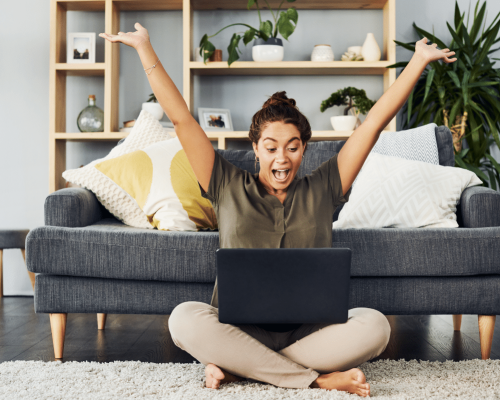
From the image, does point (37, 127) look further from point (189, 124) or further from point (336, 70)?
point (189, 124)

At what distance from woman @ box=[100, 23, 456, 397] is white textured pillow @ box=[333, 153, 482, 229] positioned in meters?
0.52

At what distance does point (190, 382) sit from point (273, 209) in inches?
21.3

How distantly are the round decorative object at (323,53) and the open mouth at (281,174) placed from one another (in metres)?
2.00

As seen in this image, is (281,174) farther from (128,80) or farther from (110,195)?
(128,80)

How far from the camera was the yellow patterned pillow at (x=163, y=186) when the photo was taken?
190cm

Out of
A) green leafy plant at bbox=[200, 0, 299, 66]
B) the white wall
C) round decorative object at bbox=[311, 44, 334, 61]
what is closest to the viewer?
green leafy plant at bbox=[200, 0, 299, 66]

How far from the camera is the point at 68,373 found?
1.40 metres

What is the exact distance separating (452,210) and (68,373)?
151cm

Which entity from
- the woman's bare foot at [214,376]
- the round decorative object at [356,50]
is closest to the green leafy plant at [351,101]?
the round decorative object at [356,50]

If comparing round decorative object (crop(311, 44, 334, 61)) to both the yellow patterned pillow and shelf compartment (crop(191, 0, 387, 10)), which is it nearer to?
shelf compartment (crop(191, 0, 387, 10))

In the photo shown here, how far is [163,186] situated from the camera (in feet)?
6.48

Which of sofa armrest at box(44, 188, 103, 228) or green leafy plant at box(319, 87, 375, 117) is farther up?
green leafy plant at box(319, 87, 375, 117)

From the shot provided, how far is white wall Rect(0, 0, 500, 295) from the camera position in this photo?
129 inches

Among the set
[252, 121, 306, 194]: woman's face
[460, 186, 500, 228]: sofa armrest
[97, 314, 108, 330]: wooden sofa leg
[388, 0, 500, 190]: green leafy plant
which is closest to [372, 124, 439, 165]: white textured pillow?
[460, 186, 500, 228]: sofa armrest
